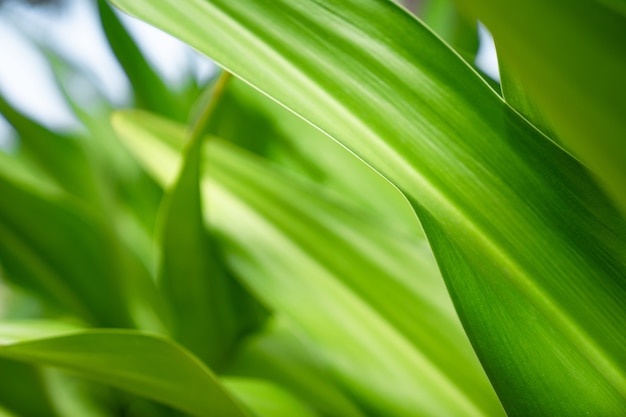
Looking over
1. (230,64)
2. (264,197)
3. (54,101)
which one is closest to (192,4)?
(230,64)

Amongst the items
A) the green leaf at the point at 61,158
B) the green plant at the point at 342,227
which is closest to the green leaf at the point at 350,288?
the green plant at the point at 342,227

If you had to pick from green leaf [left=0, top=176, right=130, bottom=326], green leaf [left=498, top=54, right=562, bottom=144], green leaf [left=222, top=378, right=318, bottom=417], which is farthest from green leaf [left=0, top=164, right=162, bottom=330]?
green leaf [left=498, top=54, right=562, bottom=144]

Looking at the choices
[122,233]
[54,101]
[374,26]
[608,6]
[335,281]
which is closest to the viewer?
[608,6]

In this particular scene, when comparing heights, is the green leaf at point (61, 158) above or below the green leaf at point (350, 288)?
above

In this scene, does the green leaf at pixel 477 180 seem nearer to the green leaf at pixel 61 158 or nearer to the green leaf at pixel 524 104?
the green leaf at pixel 524 104

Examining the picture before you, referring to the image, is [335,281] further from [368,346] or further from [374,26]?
[374,26]

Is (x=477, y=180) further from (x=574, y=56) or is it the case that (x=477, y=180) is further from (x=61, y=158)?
(x=61, y=158)

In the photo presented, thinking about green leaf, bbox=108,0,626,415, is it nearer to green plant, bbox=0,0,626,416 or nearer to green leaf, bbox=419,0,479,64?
green plant, bbox=0,0,626,416
